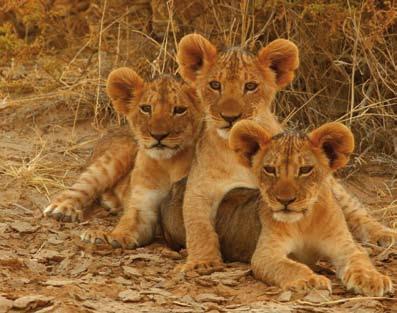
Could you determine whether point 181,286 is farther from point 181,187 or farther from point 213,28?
point 213,28

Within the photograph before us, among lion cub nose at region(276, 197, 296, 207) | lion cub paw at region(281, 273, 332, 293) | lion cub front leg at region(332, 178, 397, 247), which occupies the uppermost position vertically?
lion cub nose at region(276, 197, 296, 207)

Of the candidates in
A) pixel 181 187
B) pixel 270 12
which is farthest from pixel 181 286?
pixel 270 12

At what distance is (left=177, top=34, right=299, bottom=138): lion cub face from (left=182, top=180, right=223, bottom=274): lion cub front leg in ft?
1.01

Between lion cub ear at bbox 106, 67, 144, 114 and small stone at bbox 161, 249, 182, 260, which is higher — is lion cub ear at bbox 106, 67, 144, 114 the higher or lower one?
the higher one

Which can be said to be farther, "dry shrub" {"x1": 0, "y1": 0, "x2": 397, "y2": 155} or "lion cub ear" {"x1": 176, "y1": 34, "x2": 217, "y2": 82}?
"dry shrub" {"x1": 0, "y1": 0, "x2": 397, "y2": 155}

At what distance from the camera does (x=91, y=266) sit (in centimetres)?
507

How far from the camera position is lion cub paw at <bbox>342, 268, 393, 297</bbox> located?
437 centimetres

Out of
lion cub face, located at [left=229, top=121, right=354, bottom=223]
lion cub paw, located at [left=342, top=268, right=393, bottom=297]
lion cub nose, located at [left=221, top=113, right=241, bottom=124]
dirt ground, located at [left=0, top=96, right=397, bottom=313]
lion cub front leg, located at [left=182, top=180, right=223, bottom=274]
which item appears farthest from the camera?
lion cub nose, located at [left=221, top=113, right=241, bottom=124]

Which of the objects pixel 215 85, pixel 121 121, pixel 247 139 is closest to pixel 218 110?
pixel 215 85

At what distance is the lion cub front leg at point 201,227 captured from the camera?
495cm

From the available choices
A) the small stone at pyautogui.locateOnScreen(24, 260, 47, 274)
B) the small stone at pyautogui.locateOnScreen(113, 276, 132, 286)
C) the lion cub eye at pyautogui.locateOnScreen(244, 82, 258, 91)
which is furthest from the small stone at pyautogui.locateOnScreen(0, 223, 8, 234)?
the lion cub eye at pyautogui.locateOnScreen(244, 82, 258, 91)

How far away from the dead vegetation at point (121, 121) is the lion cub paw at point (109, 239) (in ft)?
0.31

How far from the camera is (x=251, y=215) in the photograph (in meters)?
5.15

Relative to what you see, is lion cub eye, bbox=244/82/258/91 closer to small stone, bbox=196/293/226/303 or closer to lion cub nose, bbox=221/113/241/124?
lion cub nose, bbox=221/113/241/124
